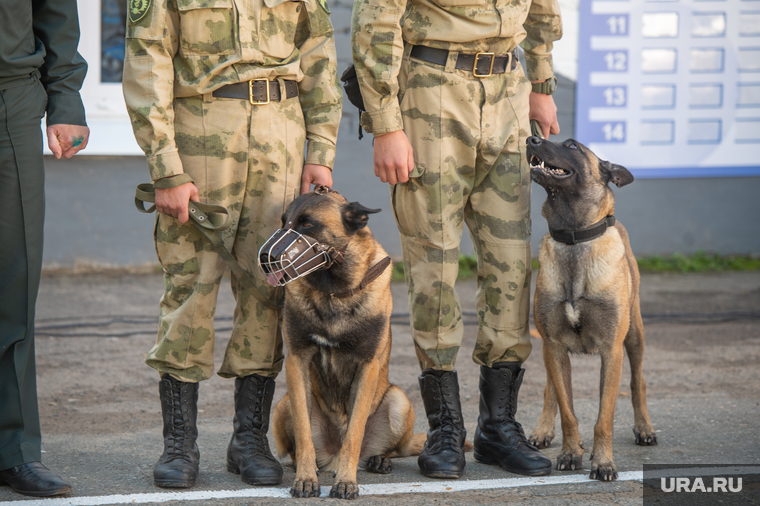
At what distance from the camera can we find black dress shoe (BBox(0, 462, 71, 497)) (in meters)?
2.64

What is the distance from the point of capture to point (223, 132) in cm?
279

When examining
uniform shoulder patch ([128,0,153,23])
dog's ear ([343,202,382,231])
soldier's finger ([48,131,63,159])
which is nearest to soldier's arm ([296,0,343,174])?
dog's ear ([343,202,382,231])

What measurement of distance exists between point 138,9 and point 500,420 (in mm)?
2131

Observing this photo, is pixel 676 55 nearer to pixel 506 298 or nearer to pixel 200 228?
pixel 506 298

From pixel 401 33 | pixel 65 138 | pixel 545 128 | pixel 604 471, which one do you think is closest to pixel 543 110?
pixel 545 128

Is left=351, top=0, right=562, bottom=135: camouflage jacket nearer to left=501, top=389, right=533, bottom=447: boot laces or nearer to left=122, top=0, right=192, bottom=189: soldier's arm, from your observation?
left=122, top=0, right=192, bottom=189: soldier's arm

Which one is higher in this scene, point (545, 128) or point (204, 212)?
point (545, 128)

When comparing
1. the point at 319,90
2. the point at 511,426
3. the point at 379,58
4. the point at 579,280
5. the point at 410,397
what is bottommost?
the point at 410,397

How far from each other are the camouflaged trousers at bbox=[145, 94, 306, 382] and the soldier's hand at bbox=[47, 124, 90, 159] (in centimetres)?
39

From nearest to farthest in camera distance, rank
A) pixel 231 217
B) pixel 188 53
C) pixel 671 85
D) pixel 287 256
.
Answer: pixel 287 256
pixel 188 53
pixel 231 217
pixel 671 85

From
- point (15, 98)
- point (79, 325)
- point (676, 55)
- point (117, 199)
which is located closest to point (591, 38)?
point (676, 55)

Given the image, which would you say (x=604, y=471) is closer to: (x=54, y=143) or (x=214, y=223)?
(x=214, y=223)

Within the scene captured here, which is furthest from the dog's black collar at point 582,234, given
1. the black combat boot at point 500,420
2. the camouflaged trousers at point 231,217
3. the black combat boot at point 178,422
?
the black combat boot at point 178,422

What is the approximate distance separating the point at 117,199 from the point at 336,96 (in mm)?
4674
